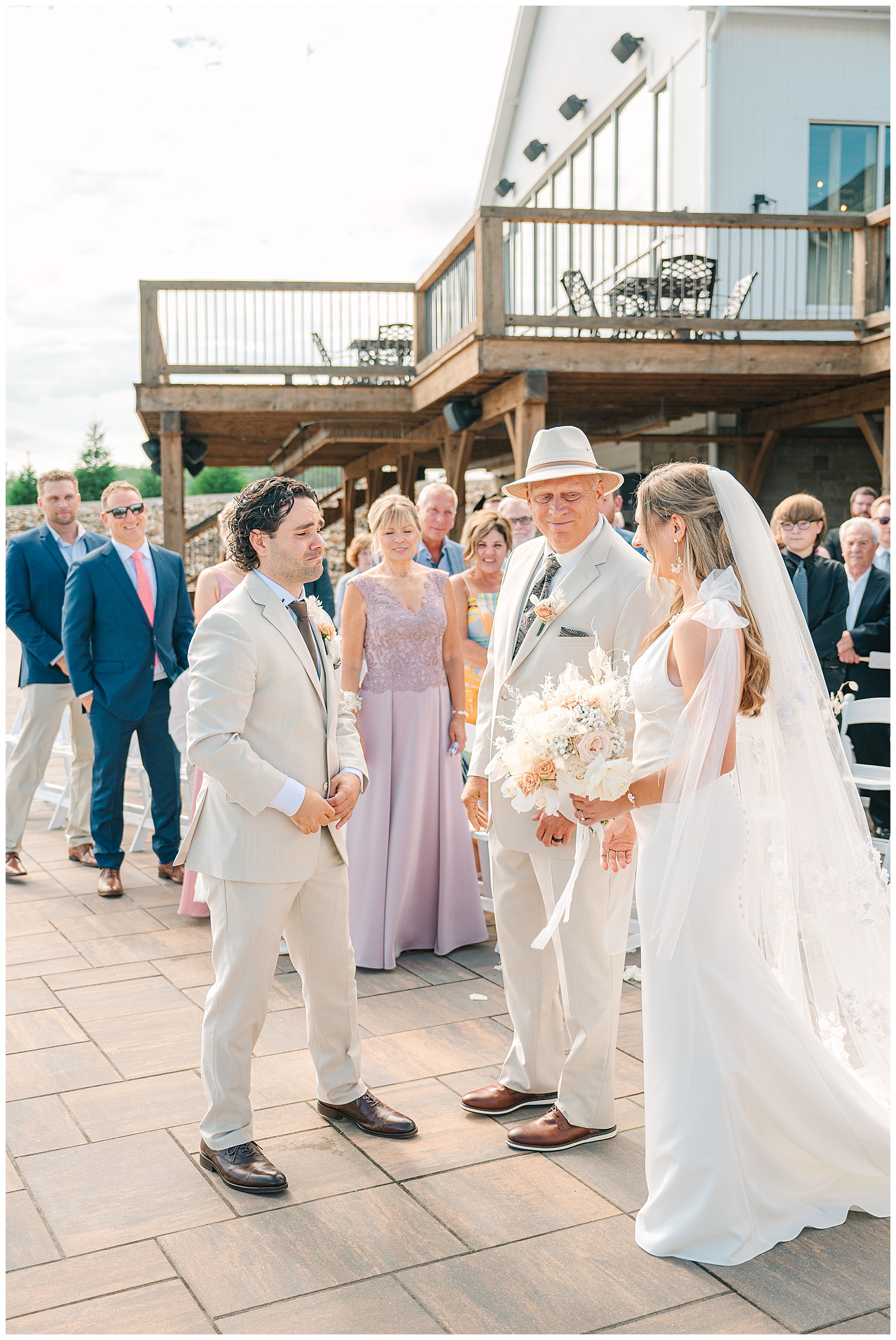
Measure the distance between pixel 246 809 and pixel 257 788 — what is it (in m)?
0.09

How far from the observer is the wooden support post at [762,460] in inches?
532

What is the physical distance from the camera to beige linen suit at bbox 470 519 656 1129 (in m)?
3.39

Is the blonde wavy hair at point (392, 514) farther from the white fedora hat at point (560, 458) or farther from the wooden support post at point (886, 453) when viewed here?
the wooden support post at point (886, 453)

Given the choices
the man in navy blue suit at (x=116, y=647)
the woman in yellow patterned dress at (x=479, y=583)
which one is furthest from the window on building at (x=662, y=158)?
the man in navy blue suit at (x=116, y=647)

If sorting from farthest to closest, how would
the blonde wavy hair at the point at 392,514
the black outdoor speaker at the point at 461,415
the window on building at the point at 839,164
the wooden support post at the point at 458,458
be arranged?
the wooden support post at the point at 458,458, the window on building at the point at 839,164, the black outdoor speaker at the point at 461,415, the blonde wavy hair at the point at 392,514

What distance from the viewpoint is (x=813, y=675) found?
3086 mm

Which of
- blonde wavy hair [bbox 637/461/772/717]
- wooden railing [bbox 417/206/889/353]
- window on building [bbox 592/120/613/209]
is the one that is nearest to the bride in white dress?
blonde wavy hair [bbox 637/461/772/717]

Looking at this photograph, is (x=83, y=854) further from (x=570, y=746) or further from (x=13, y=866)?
(x=570, y=746)

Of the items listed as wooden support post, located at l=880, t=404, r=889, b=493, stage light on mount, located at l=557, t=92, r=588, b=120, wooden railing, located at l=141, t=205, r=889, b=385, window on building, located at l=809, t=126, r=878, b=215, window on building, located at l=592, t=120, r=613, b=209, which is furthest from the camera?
stage light on mount, located at l=557, t=92, r=588, b=120

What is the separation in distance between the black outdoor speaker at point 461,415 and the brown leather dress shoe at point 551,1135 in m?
10.1

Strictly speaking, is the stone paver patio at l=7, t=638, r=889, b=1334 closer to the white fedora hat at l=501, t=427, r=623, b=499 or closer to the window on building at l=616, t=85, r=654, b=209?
the white fedora hat at l=501, t=427, r=623, b=499

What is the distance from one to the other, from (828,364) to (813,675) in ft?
30.5

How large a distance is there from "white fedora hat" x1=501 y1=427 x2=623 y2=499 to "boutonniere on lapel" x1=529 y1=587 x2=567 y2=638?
359 millimetres

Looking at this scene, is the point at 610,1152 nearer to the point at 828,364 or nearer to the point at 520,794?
the point at 520,794
